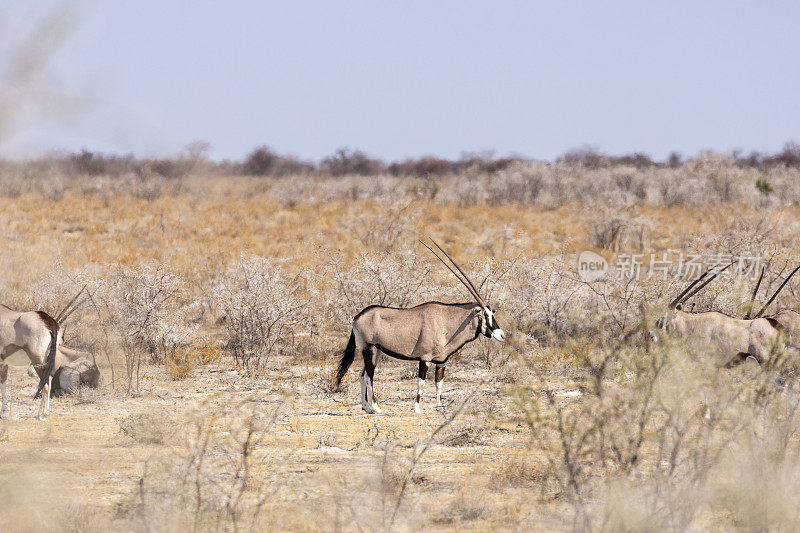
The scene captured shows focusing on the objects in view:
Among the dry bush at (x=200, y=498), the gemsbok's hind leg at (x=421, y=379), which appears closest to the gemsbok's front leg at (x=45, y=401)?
the dry bush at (x=200, y=498)

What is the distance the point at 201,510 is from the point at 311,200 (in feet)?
97.1

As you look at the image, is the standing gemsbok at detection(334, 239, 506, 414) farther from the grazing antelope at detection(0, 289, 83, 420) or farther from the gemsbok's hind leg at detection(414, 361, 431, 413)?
the grazing antelope at detection(0, 289, 83, 420)

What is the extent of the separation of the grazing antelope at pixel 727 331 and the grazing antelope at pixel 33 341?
680cm

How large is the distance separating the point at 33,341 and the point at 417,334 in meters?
4.46

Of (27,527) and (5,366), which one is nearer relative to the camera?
(27,527)

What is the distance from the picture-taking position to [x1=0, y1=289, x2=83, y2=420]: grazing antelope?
984 centimetres

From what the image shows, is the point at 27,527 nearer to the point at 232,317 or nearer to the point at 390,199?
the point at 232,317

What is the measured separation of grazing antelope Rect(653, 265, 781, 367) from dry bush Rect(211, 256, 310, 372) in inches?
242

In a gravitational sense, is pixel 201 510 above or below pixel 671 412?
below

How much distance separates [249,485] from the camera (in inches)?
271

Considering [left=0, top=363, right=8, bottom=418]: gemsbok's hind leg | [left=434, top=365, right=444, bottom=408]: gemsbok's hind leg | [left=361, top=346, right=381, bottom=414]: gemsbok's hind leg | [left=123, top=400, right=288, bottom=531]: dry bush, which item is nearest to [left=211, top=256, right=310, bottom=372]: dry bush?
[left=361, top=346, right=381, bottom=414]: gemsbok's hind leg

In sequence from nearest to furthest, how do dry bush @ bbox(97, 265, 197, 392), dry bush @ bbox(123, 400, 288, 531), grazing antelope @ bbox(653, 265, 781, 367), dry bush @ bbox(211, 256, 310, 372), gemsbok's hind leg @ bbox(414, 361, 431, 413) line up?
1. dry bush @ bbox(123, 400, 288, 531)
2. grazing antelope @ bbox(653, 265, 781, 367)
3. gemsbok's hind leg @ bbox(414, 361, 431, 413)
4. dry bush @ bbox(97, 265, 197, 392)
5. dry bush @ bbox(211, 256, 310, 372)

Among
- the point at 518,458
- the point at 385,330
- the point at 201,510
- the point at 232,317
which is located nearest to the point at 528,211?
the point at 232,317

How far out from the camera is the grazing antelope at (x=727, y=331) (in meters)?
9.88
